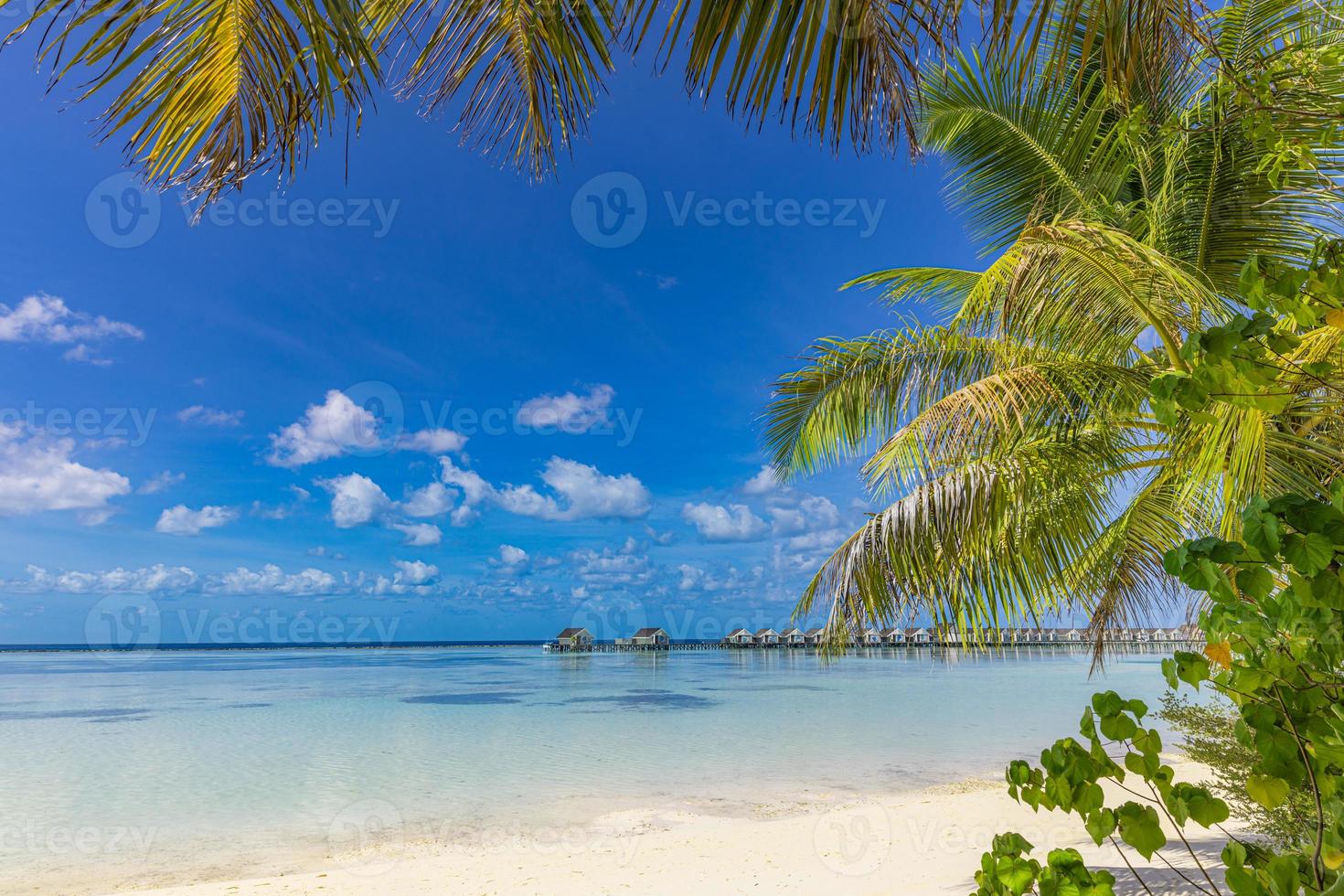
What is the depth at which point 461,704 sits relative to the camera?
24.8m

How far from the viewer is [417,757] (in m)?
14.5

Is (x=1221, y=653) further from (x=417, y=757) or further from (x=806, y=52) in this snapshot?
(x=417, y=757)


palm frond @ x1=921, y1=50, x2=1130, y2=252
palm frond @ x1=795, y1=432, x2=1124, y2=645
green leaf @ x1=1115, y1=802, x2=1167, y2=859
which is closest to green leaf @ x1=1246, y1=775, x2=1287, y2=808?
green leaf @ x1=1115, y1=802, x2=1167, y2=859

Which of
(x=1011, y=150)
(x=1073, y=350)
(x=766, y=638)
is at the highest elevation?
(x=1011, y=150)

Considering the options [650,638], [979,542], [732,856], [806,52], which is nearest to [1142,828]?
[806,52]

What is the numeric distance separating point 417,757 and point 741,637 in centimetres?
6733

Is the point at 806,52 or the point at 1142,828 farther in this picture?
the point at 806,52

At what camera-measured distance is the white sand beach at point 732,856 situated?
6.27 metres

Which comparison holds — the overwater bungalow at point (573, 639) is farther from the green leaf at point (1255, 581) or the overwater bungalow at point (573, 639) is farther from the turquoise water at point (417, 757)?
the green leaf at point (1255, 581)

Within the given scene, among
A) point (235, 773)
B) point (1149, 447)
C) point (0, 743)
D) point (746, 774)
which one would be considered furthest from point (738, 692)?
point (1149, 447)

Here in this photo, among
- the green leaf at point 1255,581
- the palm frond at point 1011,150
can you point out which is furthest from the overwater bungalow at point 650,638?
the green leaf at point 1255,581

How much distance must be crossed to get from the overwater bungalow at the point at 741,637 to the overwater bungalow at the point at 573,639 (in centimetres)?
1566

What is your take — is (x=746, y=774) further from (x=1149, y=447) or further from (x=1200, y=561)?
(x=1200, y=561)

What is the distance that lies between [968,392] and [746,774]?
34.0 feet
